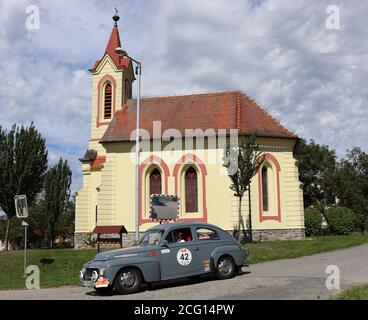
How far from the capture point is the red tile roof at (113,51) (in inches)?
1326

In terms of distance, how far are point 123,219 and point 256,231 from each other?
8.35 m

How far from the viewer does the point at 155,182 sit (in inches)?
1104

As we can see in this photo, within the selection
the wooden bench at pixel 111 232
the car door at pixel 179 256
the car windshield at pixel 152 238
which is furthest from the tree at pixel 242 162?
the car windshield at pixel 152 238

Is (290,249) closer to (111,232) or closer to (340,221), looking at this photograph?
(111,232)

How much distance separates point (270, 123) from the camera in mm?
27609

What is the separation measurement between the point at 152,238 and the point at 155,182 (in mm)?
16023

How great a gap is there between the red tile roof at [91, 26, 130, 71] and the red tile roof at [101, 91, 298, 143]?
4.85 metres

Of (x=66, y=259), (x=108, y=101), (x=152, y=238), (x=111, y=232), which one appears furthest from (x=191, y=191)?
(x=152, y=238)

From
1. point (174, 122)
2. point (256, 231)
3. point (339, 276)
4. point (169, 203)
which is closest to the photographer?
point (339, 276)

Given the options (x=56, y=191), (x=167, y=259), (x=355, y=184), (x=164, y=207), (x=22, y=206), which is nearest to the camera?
(x=167, y=259)

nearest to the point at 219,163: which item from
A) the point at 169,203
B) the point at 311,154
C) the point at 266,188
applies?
the point at 266,188

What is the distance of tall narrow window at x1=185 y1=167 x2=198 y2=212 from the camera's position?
27.2 m

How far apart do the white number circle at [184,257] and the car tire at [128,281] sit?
1.22 metres
